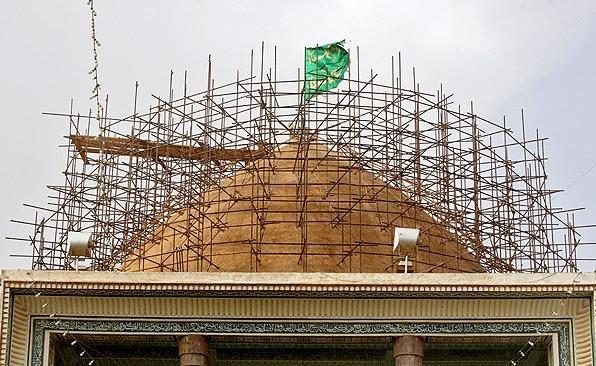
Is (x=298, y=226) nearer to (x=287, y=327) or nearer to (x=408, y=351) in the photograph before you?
(x=287, y=327)

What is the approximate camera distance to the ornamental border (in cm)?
1819

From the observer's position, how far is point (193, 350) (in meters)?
18.1

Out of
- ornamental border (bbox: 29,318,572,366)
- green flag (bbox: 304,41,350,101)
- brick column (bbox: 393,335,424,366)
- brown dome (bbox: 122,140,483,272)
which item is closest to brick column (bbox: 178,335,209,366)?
ornamental border (bbox: 29,318,572,366)

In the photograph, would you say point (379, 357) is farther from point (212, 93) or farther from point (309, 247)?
point (212, 93)

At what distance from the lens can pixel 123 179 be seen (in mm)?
21906

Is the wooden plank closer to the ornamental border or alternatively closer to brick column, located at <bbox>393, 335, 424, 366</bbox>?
the ornamental border

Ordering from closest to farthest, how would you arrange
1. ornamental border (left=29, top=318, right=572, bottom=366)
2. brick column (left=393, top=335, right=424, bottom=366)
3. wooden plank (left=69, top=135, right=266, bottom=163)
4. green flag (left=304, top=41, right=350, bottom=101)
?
brick column (left=393, top=335, right=424, bottom=366) → ornamental border (left=29, top=318, right=572, bottom=366) → wooden plank (left=69, top=135, right=266, bottom=163) → green flag (left=304, top=41, right=350, bottom=101)

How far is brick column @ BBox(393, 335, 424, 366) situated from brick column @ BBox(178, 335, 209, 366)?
2361 millimetres

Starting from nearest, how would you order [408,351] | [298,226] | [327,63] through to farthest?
[408,351], [298,226], [327,63]

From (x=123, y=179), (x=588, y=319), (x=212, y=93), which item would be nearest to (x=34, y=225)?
(x=123, y=179)

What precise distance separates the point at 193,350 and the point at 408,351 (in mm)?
2615

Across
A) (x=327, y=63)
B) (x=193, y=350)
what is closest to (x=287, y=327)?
(x=193, y=350)

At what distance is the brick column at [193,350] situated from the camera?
18.1 meters

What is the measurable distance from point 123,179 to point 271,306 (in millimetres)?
4590
